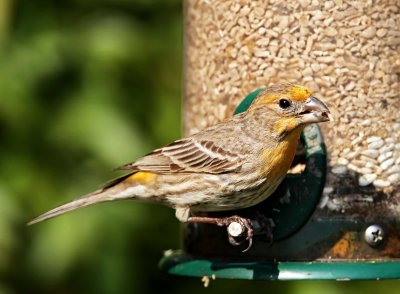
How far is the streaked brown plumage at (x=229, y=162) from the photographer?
621 cm

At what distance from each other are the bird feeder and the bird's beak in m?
0.33

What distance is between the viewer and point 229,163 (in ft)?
20.9

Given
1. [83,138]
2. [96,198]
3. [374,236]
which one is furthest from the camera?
[83,138]

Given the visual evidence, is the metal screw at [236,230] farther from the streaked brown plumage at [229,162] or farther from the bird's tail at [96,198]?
the bird's tail at [96,198]

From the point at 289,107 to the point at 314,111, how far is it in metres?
0.20

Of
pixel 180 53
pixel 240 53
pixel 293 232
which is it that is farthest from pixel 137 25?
pixel 293 232

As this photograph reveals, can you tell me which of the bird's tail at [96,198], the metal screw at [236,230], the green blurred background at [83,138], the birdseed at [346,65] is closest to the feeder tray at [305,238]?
the birdseed at [346,65]

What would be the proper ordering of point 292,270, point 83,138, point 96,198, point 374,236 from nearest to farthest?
point 292,270, point 374,236, point 96,198, point 83,138

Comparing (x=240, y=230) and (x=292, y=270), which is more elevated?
(x=240, y=230)

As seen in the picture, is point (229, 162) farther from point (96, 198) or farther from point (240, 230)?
point (96, 198)

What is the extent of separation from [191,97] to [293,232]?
3.68 feet

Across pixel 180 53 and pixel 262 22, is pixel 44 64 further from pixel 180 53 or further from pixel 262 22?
pixel 262 22

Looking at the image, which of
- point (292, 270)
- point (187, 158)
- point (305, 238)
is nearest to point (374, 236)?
point (305, 238)

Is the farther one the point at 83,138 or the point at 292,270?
the point at 83,138
